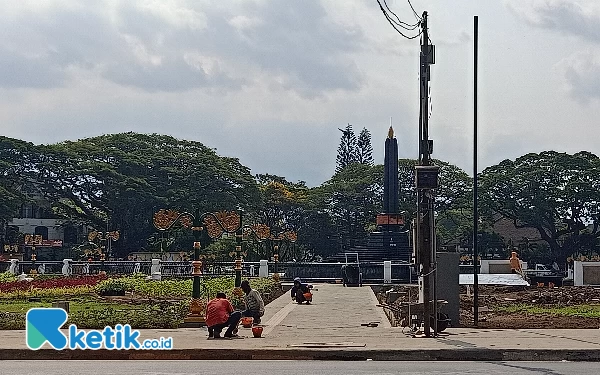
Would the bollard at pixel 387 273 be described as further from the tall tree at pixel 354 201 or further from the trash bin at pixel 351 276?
the tall tree at pixel 354 201

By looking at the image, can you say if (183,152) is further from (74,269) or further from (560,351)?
(560,351)

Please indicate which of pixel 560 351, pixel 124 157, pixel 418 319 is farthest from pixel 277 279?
pixel 124 157

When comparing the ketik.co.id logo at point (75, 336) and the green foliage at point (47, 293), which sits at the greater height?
the green foliage at point (47, 293)

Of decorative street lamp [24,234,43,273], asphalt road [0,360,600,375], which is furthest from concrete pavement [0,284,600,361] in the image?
decorative street lamp [24,234,43,273]

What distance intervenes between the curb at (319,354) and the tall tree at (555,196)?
56.5 meters

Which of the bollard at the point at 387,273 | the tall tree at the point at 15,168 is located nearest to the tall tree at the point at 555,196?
the bollard at the point at 387,273

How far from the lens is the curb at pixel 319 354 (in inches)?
666

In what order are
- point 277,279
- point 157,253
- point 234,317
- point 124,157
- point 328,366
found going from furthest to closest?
point 124,157 < point 157,253 < point 277,279 < point 234,317 < point 328,366

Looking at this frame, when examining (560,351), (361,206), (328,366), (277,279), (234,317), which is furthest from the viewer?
(361,206)

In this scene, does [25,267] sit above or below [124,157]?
below

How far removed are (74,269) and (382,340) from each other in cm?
3724

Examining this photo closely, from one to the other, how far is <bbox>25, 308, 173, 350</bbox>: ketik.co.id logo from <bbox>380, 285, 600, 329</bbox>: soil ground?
8398 mm

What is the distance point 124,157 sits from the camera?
7588cm

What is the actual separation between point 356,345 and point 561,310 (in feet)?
42.1
